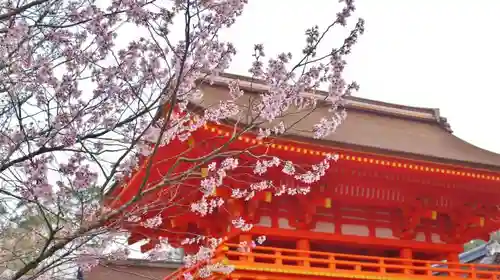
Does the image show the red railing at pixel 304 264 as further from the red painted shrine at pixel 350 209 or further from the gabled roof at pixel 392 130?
the gabled roof at pixel 392 130

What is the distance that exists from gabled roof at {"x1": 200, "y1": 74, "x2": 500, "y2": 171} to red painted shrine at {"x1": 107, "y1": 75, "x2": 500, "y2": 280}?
0.17 ft

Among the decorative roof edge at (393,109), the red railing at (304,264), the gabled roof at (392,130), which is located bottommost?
the red railing at (304,264)

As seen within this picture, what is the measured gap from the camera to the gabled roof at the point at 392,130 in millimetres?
10883

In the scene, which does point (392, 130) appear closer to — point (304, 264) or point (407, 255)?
point (407, 255)

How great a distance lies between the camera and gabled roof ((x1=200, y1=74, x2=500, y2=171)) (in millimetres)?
10883

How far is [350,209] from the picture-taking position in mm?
11094

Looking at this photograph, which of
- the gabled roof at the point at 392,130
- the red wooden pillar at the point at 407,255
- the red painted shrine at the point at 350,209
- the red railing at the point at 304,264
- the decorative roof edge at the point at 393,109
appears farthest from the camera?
the decorative roof edge at the point at 393,109

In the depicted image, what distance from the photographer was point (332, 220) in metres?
10.9

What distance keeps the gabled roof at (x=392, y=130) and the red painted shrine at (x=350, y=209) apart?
52 millimetres

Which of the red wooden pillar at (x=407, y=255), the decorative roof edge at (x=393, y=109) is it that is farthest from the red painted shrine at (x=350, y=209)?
the decorative roof edge at (x=393, y=109)

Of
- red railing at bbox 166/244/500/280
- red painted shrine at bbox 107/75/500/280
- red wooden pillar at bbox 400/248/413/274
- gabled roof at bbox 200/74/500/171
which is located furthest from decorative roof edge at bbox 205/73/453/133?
red railing at bbox 166/244/500/280

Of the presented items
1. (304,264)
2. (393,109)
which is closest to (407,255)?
(304,264)

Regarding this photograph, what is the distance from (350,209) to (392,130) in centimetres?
318

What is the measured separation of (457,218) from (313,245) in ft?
9.47
